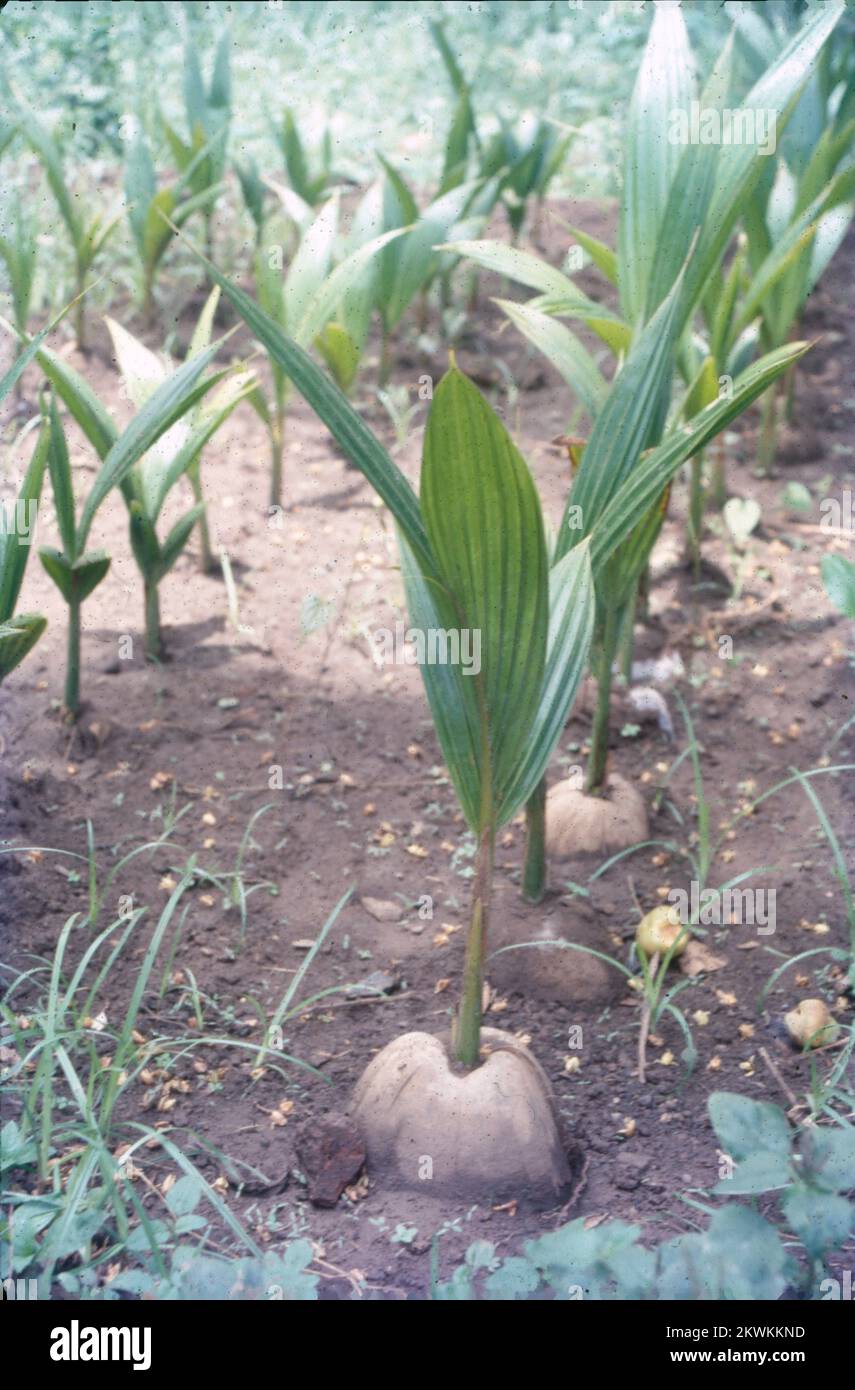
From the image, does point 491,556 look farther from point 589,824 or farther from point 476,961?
point 589,824

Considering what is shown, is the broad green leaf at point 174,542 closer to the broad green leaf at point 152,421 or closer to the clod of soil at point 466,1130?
the broad green leaf at point 152,421

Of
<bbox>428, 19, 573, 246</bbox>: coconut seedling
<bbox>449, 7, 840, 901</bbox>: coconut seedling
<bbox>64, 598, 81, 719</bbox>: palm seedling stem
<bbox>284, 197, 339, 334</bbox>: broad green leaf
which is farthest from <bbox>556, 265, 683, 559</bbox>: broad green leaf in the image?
<bbox>428, 19, 573, 246</bbox>: coconut seedling

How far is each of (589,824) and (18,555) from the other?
874mm

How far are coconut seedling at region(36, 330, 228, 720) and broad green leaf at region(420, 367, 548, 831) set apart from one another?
646mm

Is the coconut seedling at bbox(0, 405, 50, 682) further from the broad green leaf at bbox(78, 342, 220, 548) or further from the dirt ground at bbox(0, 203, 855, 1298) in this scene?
the dirt ground at bbox(0, 203, 855, 1298)

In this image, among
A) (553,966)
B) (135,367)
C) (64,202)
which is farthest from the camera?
(64,202)

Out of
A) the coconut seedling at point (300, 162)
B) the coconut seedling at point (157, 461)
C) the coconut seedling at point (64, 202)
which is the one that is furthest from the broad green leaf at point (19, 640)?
the coconut seedling at point (300, 162)

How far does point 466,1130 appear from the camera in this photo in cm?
147

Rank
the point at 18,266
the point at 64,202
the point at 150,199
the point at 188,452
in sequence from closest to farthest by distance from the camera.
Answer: the point at 188,452 → the point at 18,266 → the point at 64,202 → the point at 150,199

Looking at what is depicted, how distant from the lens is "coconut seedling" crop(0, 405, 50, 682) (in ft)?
5.91

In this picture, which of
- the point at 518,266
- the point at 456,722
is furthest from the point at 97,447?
the point at 456,722

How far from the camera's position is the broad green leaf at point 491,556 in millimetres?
1203

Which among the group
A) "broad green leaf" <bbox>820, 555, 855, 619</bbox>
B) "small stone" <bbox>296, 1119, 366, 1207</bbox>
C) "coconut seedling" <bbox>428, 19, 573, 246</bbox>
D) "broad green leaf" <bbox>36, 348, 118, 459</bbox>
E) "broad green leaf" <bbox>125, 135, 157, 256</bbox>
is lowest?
"small stone" <bbox>296, 1119, 366, 1207</bbox>
